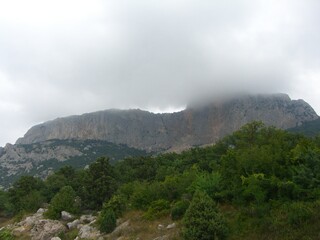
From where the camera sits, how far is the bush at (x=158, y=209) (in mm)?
32281

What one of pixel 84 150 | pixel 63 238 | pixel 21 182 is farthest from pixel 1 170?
pixel 63 238

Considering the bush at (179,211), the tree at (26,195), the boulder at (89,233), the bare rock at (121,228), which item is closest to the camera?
the bush at (179,211)

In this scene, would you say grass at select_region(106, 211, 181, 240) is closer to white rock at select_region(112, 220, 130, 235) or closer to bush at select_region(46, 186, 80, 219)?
white rock at select_region(112, 220, 130, 235)

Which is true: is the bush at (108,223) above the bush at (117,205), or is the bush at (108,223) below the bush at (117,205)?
below

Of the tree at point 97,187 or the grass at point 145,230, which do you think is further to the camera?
the tree at point 97,187

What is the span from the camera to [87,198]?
49688 mm

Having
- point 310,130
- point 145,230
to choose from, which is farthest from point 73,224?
point 310,130

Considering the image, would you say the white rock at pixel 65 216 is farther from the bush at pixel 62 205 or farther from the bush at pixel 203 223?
the bush at pixel 203 223

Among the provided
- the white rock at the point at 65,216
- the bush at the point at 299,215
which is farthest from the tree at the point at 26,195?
the bush at the point at 299,215

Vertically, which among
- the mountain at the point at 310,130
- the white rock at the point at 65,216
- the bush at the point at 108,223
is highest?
the mountain at the point at 310,130

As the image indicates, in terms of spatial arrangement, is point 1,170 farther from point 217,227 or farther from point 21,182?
point 217,227

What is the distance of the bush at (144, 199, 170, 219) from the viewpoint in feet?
106

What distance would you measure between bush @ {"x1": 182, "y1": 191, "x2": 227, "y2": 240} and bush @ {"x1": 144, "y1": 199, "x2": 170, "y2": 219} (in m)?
9.97

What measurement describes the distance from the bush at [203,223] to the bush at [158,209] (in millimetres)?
9974
